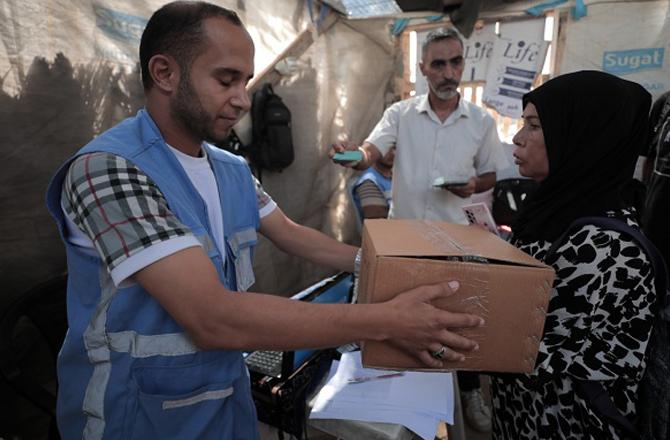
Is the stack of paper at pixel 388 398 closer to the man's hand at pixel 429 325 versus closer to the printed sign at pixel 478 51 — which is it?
the man's hand at pixel 429 325

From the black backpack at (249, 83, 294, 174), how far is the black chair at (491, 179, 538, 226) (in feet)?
7.62

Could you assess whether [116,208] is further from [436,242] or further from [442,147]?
[442,147]

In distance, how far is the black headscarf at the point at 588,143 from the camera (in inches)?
42.7

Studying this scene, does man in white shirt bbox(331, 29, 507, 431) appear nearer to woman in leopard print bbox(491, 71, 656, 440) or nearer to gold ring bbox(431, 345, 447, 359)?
woman in leopard print bbox(491, 71, 656, 440)

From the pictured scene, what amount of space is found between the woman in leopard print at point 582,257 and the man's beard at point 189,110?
95 centimetres

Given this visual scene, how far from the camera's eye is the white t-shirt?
29.6 inches

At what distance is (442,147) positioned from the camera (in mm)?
2496

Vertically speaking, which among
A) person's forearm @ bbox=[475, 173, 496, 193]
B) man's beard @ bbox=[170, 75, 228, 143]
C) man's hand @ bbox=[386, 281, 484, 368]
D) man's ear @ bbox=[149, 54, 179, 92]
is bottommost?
person's forearm @ bbox=[475, 173, 496, 193]

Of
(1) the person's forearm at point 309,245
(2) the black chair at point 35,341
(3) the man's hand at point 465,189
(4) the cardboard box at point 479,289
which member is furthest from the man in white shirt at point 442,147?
(2) the black chair at point 35,341

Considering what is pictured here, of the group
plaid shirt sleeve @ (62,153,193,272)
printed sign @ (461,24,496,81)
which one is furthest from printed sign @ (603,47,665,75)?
plaid shirt sleeve @ (62,153,193,272)

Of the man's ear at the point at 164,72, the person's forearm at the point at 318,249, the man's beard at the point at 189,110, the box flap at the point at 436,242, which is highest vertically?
the man's ear at the point at 164,72

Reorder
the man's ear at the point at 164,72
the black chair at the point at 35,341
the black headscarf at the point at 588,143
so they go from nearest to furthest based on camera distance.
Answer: the man's ear at the point at 164,72, the black headscarf at the point at 588,143, the black chair at the point at 35,341

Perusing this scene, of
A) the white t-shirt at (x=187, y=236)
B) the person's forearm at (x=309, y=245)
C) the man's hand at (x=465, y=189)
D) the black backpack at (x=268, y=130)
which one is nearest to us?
the white t-shirt at (x=187, y=236)

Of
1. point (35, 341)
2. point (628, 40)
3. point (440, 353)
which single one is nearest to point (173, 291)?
point (440, 353)
